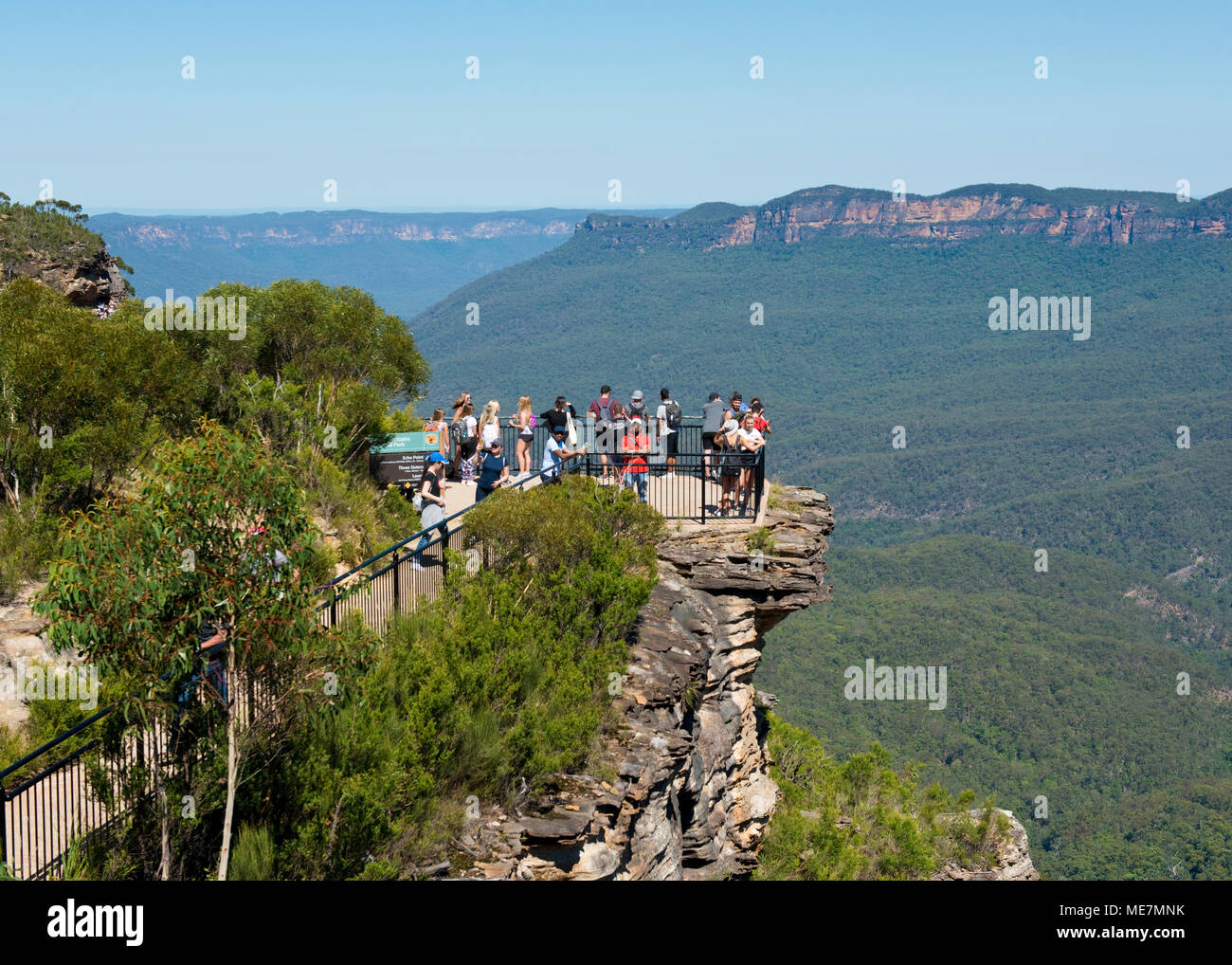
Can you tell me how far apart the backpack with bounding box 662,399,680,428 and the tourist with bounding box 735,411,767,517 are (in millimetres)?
1787

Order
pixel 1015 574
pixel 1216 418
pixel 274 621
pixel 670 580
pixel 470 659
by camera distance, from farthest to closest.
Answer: pixel 1216 418
pixel 1015 574
pixel 670 580
pixel 470 659
pixel 274 621

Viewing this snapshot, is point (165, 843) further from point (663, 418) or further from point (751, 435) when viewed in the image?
point (663, 418)

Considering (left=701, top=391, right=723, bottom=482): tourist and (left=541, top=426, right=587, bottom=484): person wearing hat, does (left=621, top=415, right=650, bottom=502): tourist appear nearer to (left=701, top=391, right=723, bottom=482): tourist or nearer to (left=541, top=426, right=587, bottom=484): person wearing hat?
(left=541, top=426, right=587, bottom=484): person wearing hat

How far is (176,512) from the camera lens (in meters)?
7.30

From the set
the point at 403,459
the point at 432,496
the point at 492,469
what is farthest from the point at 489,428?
the point at 432,496

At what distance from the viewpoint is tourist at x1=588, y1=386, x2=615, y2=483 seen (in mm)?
18438

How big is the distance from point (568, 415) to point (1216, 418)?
203 meters

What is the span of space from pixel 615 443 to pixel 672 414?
216 centimetres

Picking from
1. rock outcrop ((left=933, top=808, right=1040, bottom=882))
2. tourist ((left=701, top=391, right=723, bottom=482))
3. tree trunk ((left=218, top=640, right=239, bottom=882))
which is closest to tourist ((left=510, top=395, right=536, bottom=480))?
tourist ((left=701, top=391, right=723, bottom=482))

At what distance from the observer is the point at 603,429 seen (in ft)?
62.8

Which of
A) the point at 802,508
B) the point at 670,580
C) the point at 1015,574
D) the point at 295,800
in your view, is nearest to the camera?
the point at 295,800
